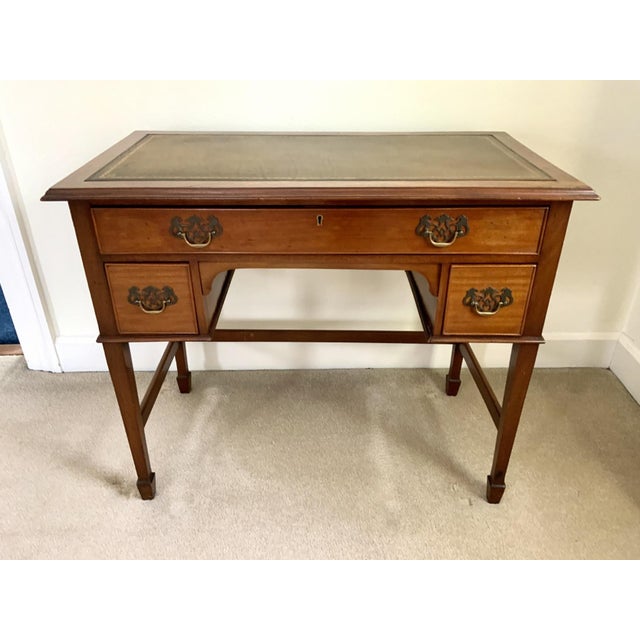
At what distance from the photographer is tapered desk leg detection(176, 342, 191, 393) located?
181 cm

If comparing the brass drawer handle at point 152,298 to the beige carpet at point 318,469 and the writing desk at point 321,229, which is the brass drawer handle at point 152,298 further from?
the beige carpet at point 318,469

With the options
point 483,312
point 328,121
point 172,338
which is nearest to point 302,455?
point 172,338

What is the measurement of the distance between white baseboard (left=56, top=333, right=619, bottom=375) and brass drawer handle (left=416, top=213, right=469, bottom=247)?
0.88 meters

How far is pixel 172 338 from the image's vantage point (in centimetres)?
121

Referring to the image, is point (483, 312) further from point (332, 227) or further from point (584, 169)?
point (584, 169)

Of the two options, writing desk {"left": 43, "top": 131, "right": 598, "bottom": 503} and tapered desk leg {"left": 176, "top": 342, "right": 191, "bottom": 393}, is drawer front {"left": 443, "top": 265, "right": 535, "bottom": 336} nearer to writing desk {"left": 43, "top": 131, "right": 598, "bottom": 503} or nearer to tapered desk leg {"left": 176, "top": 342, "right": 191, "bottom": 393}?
writing desk {"left": 43, "top": 131, "right": 598, "bottom": 503}

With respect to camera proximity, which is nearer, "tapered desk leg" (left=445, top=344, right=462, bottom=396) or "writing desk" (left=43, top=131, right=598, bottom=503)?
"writing desk" (left=43, top=131, right=598, bottom=503)

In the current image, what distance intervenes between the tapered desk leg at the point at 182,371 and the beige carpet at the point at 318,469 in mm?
53

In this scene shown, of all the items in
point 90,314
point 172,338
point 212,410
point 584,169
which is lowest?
point 212,410

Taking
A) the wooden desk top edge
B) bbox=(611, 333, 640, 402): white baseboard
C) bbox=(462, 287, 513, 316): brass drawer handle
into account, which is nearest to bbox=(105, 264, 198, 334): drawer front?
the wooden desk top edge

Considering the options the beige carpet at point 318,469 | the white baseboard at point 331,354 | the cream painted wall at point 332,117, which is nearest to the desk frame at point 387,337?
the beige carpet at point 318,469

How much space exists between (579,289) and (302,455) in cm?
113

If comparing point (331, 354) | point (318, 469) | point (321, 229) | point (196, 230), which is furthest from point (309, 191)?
point (331, 354)
